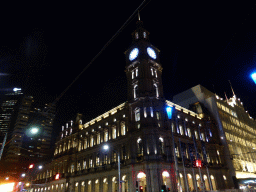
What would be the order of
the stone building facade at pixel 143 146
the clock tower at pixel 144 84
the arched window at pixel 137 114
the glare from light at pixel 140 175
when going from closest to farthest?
the glare from light at pixel 140 175 → the stone building facade at pixel 143 146 → the clock tower at pixel 144 84 → the arched window at pixel 137 114

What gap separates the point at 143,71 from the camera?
4969cm

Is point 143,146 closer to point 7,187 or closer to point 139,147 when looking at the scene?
point 139,147

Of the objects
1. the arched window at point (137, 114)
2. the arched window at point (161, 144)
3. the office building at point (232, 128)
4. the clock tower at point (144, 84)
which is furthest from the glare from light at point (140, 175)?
the office building at point (232, 128)

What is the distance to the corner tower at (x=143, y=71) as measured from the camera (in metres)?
47.3

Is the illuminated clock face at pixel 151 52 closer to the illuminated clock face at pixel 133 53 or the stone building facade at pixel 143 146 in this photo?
the stone building facade at pixel 143 146

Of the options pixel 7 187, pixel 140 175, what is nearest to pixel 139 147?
pixel 140 175

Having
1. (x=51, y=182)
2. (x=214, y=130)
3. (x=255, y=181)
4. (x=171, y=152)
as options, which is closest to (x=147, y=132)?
(x=171, y=152)

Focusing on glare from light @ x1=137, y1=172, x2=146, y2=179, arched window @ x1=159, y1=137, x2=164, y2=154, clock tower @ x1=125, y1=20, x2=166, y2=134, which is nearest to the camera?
glare from light @ x1=137, y1=172, x2=146, y2=179

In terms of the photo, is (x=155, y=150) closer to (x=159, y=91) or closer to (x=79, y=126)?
(x=159, y=91)

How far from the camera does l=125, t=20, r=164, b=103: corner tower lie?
47.3m

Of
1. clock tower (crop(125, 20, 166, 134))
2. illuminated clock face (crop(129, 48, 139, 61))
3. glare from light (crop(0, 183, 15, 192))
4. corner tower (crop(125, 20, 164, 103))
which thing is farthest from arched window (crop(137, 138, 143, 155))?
illuminated clock face (crop(129, 48, 139, 61))

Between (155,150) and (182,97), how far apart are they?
4096 cm

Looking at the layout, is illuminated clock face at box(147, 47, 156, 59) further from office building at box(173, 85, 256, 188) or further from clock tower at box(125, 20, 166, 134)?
office building at box(173, 85, 256, 188)

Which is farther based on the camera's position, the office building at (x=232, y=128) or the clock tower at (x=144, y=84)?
the office building at (x=232, y=128)
